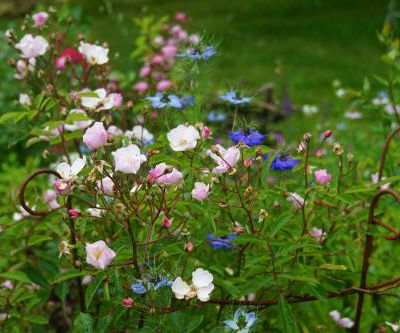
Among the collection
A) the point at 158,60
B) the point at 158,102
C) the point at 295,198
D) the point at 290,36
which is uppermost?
the point at 158,102

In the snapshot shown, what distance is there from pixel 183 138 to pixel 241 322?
432 millimetres

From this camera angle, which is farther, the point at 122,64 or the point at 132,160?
the point at 122,64

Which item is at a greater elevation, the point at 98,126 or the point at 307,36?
the point at 98,126

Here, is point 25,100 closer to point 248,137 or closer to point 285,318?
point 248,137

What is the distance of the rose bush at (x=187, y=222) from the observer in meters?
1.34

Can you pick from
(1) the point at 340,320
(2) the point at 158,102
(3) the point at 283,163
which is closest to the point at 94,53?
(2) the point at 158,102

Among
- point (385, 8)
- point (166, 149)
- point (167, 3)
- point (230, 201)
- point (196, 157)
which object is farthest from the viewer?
point (167, 3)

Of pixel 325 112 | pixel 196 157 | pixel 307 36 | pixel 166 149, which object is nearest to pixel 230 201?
pixel 196 157

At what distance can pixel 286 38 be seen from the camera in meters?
9.17

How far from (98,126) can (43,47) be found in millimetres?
635

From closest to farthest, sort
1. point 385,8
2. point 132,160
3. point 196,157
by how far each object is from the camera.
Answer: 1. point 132,160
2. point 196,157
3. point 385,8

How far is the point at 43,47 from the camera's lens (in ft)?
6.00

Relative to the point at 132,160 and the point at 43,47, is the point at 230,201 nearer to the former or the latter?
the point at 132,160

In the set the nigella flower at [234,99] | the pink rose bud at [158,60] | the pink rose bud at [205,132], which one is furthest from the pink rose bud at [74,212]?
the pink rose bud at [158,60]
